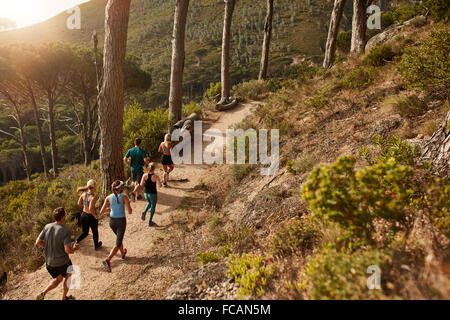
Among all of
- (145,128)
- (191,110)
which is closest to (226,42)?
(191,110)

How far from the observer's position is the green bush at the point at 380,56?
8.52 meters

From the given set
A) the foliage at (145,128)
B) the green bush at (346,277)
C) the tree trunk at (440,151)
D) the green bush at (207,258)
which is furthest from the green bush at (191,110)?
the green bush at (346,277)

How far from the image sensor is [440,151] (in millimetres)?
3418

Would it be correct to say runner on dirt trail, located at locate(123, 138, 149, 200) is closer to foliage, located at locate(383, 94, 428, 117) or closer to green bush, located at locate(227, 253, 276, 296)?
green bush, located at locate(227, 253, 276, 296)

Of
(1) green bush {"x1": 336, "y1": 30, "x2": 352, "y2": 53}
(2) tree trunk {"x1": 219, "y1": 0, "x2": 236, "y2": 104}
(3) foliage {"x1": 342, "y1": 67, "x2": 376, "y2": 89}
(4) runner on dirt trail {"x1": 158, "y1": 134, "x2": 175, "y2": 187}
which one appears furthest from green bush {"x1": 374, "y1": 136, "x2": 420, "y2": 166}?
(1) green bush {"x1": 336, "y1": 30, "x2": 352, "y2": 53}

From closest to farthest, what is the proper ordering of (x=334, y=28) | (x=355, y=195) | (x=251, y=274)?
1. (x=355, y=195)
2. (x=251, y=274)
3. (x=334, y=28)

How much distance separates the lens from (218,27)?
74.5 m

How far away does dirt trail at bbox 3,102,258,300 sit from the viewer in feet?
14.3

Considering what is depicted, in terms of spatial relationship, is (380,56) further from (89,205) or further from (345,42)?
(345,42)

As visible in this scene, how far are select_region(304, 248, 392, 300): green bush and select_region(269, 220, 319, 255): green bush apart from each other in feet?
3.73

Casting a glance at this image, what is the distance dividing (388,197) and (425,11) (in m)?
13.5

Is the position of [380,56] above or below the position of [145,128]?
above

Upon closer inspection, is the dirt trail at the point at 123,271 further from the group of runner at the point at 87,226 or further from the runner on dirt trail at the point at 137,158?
the runner on dirt trail at the point at 137,158

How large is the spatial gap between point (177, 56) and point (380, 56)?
8.10 m
